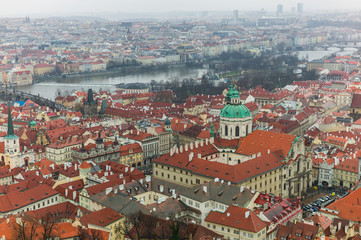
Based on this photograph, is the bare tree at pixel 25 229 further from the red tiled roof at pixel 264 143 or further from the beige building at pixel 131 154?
the beige building at pixel 131 154

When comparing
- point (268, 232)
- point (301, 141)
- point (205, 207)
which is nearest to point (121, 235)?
point (205, 207)

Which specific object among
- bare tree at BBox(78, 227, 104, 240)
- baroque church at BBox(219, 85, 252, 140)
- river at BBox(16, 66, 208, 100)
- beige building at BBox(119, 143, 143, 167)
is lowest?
river at BBox(16, 66, 208, 100)

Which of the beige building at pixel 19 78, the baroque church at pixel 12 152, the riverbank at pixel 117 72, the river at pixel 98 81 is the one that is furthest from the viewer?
the riverbank at pixel 117 72

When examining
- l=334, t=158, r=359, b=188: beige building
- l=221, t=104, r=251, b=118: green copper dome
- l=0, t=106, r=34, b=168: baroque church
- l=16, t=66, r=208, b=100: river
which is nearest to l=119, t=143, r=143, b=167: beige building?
l=0, t=106, r=34, b=168: baroque church

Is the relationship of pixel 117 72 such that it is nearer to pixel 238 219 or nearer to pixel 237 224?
pixel 238 219

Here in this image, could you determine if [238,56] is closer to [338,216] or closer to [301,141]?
[301,141]

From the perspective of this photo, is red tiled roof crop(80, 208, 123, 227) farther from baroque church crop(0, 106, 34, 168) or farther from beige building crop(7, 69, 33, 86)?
beige building crop(7, 69, 33, 86)

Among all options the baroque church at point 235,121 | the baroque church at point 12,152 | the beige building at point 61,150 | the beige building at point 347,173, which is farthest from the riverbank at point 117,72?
the beige building at point 347,173

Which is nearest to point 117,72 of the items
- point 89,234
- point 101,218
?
point 101,218
